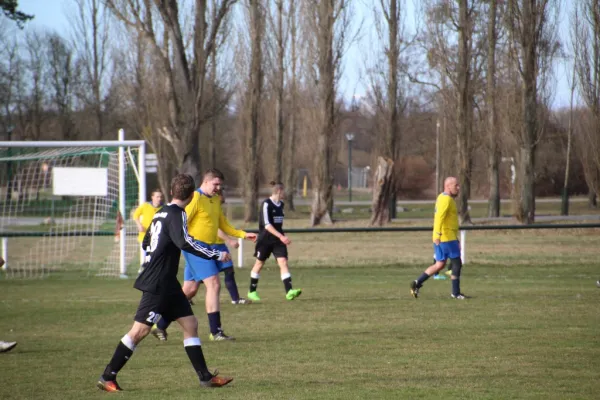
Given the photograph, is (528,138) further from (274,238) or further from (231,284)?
(231,284)

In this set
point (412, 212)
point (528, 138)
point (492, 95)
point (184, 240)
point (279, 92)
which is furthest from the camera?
point (412, 212)

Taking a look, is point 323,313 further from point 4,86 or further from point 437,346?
point 4,86

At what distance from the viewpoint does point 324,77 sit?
33656 millimetres

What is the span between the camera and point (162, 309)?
6.94 meters

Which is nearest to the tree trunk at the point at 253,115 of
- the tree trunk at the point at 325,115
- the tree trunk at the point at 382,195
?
the tree trunk at the point at 325,115

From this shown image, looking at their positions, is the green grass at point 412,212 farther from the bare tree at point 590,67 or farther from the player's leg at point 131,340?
the player's leg at point 131,340

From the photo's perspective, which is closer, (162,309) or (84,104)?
(162,309)

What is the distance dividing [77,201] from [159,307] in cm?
1594

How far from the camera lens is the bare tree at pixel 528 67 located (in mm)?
25906

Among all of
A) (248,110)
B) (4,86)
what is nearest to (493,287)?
(248,110)

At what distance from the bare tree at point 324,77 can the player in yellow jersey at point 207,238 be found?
23.7m

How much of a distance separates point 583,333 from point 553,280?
7.64 metres

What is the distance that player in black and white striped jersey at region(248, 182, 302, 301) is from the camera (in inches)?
523

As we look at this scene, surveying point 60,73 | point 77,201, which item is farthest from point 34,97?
point 77,201
